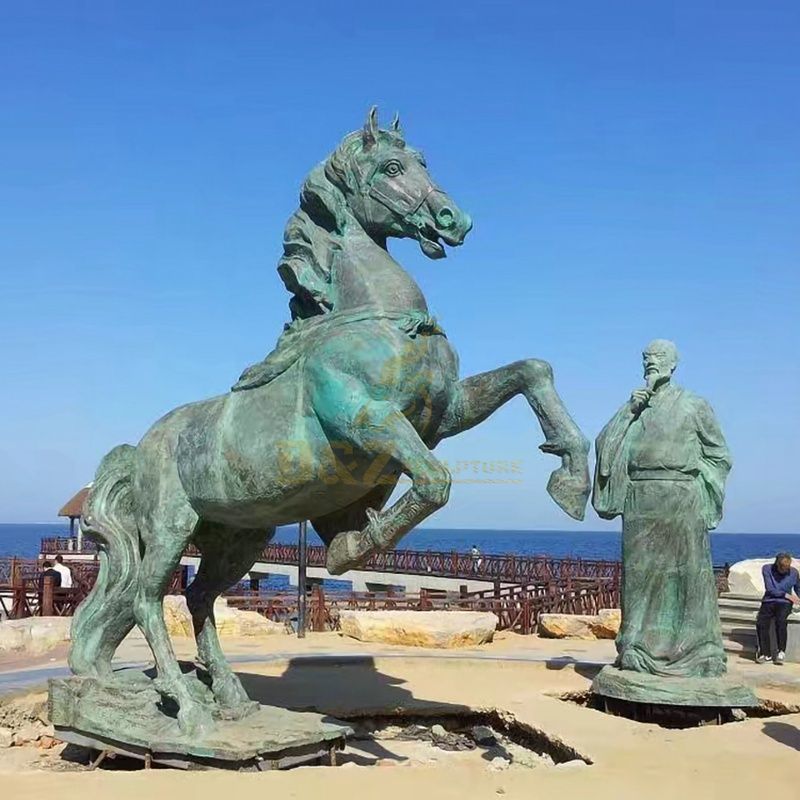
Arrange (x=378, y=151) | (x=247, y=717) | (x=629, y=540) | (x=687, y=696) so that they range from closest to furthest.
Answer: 1. (x=378, y=151)
2. (x=247, y=717)
3. (x=687, y=696)
4. (x=629, y=540)

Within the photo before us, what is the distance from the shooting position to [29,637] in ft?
34.2

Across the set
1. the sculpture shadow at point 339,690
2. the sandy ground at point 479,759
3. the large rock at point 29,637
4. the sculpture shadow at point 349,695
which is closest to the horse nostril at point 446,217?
the sandy ground at point 479,759

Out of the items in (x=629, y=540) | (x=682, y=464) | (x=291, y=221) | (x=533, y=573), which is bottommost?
(x=533, y=573)

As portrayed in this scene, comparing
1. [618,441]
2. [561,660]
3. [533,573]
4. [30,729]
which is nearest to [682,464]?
[618,441]

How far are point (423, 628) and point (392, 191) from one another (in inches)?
296

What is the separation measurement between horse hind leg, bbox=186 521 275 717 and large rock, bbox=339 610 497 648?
5747 mm

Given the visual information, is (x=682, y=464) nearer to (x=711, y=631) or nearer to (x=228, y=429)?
(x=711, y=631)

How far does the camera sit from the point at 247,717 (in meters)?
5.69

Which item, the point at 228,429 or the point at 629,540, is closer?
the point at 228,429

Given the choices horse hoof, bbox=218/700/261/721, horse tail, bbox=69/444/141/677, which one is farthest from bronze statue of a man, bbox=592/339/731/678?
horse tail, bbox=69/444/141/677

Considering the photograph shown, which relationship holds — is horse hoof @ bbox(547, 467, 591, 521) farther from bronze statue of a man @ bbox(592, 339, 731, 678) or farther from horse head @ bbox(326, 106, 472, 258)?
bronze statue of a man @ bbox(592, 339, 731, 678)

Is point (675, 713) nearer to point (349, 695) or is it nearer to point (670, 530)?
point (670, 530)

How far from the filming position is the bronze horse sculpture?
15.2 ft

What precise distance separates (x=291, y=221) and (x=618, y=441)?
3.44 m
